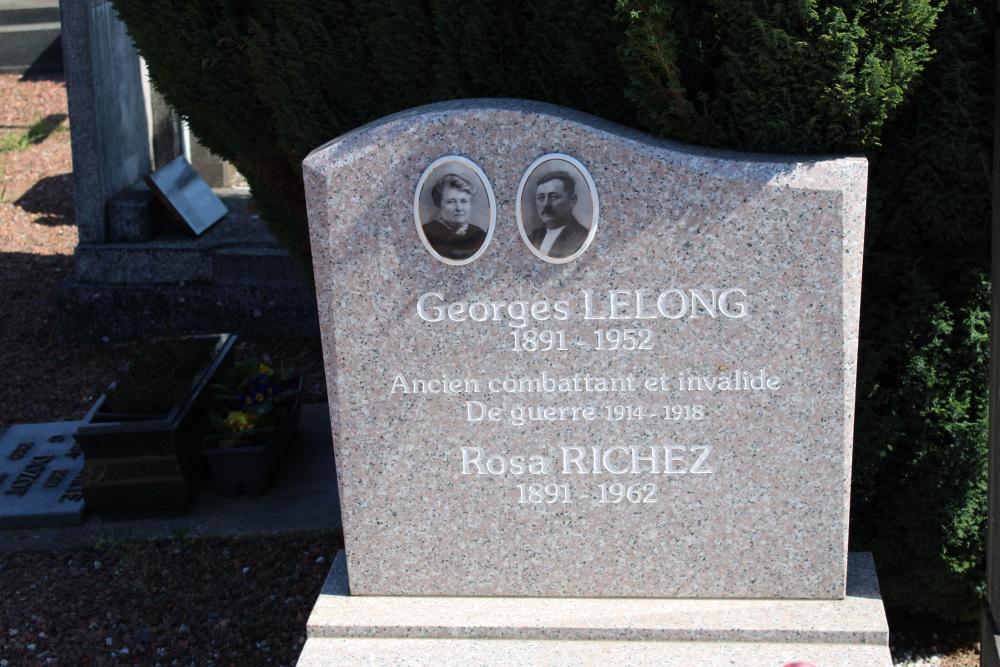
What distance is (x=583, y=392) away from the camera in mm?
2773

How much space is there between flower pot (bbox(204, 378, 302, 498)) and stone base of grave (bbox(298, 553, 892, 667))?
4.75ft

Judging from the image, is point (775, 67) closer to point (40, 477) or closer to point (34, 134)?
point (40, 477)

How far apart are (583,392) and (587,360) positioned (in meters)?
0.09

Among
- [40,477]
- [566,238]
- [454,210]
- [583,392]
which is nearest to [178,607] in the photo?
[40,477]

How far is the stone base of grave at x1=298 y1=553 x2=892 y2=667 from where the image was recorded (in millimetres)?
2730

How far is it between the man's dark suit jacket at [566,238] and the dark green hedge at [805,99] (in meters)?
0.45

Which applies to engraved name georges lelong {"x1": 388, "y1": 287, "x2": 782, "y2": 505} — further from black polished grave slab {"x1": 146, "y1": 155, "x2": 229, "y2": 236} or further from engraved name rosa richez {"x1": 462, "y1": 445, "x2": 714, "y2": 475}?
black polished grave slab {"x1": 146, "y1": 155, "x2": 229, "y2": 236}

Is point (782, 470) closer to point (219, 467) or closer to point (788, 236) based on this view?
point (788, 236)

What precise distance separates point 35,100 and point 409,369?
25.7ft

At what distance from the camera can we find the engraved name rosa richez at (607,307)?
2668 millimetres

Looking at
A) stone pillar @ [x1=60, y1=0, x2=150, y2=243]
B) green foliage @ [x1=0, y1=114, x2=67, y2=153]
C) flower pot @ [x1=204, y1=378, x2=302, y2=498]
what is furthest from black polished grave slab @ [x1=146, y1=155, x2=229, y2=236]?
green foliage @ [x1=0, y1=114, x2=67, y2=153]

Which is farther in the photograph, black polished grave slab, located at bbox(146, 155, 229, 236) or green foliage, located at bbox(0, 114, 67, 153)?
green foliage, located at bbox(0, 114, 67, 153)

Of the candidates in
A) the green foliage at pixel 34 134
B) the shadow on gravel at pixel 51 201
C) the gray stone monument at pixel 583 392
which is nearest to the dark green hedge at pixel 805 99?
the gray stone monument at pixel 583 392

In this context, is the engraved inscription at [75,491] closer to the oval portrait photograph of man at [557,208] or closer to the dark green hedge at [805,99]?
the dark green hedge at [805,99]
